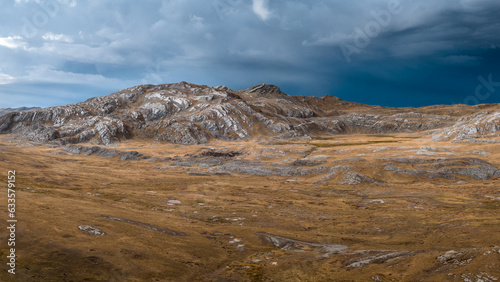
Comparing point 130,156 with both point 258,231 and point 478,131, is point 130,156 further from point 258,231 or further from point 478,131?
point 478,131

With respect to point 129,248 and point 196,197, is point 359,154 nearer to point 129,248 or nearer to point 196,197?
point 196,197

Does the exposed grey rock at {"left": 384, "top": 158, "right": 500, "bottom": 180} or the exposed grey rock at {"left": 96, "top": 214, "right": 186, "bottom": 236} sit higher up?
the exposed grey rock at {"left": 384, "top": 158, "right": 500, "bottom": 180}

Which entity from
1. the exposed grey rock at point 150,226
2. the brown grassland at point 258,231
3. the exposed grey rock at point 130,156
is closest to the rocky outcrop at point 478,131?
the brown grassland at point 258,231

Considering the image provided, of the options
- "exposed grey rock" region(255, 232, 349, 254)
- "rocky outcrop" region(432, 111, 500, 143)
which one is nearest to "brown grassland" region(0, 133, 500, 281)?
"exposed grey rock" region(255, 232, 349, 254)

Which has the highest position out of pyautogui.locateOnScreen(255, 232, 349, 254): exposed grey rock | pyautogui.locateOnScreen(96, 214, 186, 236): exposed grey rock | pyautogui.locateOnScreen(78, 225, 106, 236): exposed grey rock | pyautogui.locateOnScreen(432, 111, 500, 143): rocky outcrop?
pyautogui.locateOnScreen(432, 111, 500, 143): rocky outcrop

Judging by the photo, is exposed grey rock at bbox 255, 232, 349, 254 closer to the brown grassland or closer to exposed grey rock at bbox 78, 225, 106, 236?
the brown grassland

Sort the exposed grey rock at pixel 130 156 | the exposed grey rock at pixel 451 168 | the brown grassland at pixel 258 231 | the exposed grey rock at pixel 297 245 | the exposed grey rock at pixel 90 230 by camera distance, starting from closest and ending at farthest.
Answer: the brown grassland at pixel 258 231, the exposed grey rock at pixel 90 230, the exposed grey rock at pixel 297 245, the exposed grey rock at pixel 451 168, the exposed grey rock at pixel 130 156

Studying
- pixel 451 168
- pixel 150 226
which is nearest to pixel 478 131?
pixel 451 168

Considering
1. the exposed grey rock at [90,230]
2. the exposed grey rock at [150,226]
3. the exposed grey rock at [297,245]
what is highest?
the exposed grey rock at [90,230]

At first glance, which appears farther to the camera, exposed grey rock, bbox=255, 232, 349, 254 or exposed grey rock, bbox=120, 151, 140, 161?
exposed grey rock, bbox=120, 151, 140, 161

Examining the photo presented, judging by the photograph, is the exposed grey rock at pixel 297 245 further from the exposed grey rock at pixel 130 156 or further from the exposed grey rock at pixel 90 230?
the exposed grey rock at pixel 130 156

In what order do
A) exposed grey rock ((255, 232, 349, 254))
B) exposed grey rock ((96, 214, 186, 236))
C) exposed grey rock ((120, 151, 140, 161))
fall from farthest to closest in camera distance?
exposed grey rock ((120, 151, 140, 161)), exposed grey rock ((96, 214, 186, 236)), exposed grey rock ((255, 232, 349, 254))

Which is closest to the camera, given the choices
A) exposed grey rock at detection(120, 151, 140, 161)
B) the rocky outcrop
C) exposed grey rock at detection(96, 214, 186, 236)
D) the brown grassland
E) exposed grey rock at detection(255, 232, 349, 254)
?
the brown grassland

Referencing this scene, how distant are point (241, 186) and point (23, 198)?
57516 millimetres
